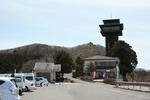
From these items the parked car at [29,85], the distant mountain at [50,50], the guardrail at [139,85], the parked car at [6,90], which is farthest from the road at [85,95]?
the distant mountain at [50,50]

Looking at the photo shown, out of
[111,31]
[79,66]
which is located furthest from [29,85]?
[111,31]

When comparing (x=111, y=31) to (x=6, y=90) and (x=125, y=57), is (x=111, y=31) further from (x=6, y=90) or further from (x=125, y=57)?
(x=6, y=90)

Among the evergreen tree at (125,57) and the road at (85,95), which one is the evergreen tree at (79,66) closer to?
the evergreen tree at (125,57)

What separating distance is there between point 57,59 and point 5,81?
238ft

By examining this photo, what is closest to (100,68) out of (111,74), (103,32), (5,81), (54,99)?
(111,74)

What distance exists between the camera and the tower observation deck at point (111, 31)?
108350mm

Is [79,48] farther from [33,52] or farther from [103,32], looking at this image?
[103,32]

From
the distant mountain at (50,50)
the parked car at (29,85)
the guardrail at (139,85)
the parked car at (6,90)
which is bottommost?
the guardrail at (139,85)

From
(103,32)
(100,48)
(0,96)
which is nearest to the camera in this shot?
(0,96)

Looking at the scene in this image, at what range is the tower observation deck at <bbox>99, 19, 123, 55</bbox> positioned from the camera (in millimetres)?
108350

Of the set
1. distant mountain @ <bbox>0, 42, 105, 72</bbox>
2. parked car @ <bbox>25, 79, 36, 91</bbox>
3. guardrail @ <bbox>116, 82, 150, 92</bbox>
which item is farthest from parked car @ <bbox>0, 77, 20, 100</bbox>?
distant mountain @ <bbox>0, 42, 105, 72</bbox>

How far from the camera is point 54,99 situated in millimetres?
16969

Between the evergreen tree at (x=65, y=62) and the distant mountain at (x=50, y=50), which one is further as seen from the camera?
the distant mountain at (x=50, y=50)

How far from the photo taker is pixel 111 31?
10869 cm
